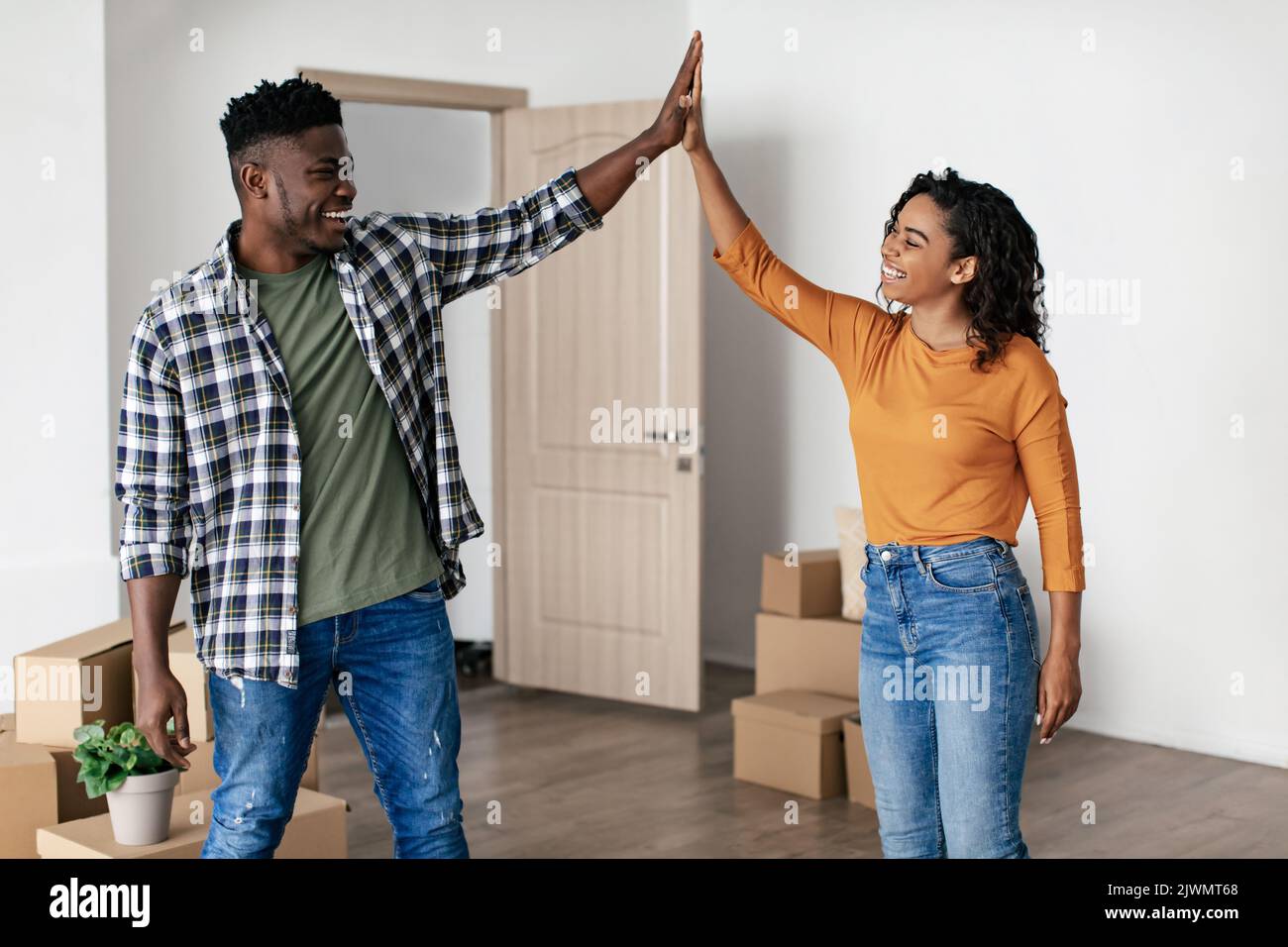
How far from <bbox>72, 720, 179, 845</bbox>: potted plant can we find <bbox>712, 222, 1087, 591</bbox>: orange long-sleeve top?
1.47m

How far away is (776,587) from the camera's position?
4.39 meters

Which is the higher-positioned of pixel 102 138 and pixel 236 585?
pixel 102 138

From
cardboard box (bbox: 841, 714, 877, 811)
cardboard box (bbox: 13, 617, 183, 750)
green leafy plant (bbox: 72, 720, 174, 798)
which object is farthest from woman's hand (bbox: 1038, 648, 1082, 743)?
cardboard box (bbox: 13, 617, 183, 750)

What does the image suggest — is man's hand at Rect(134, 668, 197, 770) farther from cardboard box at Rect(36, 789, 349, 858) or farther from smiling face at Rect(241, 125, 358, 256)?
cardboard box at Rect(36, 789, 349, 858)

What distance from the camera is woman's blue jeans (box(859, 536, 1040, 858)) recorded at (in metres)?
1.91

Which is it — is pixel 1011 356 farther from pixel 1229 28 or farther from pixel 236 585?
pixel 1229 28

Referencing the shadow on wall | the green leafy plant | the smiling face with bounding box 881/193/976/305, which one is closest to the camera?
the smiling face with bounding box 881/193/976/305

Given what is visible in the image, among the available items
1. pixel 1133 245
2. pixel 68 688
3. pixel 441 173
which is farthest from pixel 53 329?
pixel 1133 245

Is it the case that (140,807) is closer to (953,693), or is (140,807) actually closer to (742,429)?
(953,693)

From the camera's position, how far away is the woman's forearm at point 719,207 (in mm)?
2160

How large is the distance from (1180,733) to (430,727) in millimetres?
3148

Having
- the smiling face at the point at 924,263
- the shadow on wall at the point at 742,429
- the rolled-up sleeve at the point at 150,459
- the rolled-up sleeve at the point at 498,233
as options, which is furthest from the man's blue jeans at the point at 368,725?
the shadow on wall at the point at 742,429
